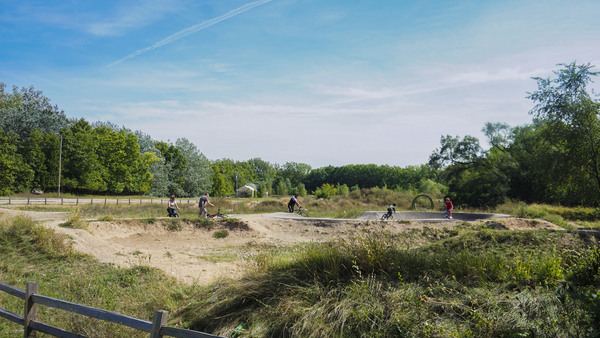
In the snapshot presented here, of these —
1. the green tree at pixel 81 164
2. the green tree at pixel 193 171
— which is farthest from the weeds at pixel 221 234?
the green tree at pixel 193 171

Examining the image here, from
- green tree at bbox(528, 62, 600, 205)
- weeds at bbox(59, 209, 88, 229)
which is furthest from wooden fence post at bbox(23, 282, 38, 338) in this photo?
green tree at bbox(528, 62, 600, 205)

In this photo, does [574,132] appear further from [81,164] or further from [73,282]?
[81,164]

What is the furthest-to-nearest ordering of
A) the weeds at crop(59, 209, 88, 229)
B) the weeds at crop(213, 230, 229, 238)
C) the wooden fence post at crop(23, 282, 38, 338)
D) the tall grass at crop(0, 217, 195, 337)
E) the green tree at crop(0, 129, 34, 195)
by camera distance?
1. the green tree at crop(0, 129, 34, 195)
2. the weeds at crop(213, 230, 229, 238)
3. the weeds at crop(59, 209, 88, 229)
4. the tall grass at crop(0, 217, 195, 337)
5. the wooden fence post at crop(23, 282, 38, 338)

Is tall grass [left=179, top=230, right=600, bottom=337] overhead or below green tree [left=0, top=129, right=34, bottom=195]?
below

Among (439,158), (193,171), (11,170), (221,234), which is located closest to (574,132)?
(221,234)

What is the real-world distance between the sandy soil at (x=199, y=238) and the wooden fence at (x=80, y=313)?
5.16 metres

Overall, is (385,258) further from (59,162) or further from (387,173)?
(387,173)

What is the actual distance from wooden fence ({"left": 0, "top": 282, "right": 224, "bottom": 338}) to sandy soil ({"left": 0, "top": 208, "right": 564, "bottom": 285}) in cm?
516

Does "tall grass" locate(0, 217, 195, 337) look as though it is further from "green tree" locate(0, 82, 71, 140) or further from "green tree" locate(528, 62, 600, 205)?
"green tree" locate(0, 82, 71, 140)

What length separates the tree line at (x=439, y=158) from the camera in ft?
71.8

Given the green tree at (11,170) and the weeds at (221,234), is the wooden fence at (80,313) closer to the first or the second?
the weeds at (221,234)

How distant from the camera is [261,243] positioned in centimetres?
1884

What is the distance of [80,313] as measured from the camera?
4.88 meters

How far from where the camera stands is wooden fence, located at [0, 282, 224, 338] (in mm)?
4184
